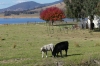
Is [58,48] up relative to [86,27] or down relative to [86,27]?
up

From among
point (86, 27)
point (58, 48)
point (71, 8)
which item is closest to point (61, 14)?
point (71, 8)

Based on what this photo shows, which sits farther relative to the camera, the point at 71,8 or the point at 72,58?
the point at 71,8

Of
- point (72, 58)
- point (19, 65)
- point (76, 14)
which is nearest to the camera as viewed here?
point (19, 65)

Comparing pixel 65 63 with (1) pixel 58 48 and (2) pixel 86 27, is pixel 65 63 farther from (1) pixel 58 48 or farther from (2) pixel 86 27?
(2) pixel 86 27

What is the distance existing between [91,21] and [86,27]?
440cm

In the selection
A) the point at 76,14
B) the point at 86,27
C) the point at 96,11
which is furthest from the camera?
the point at 76,14

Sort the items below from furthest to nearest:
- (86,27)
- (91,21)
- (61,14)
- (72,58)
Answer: (61,14)
(86,27)
(91,21)
(72,58)

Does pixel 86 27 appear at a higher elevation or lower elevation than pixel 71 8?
lower

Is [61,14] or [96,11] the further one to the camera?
[61,14]

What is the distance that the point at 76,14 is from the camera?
76.2 meters

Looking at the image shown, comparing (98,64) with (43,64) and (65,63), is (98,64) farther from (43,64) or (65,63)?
(43,64)

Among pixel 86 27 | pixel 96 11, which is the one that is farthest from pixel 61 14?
pixel 96 11

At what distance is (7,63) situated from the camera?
56.6 ft

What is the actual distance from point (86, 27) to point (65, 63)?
49533 millimetres
